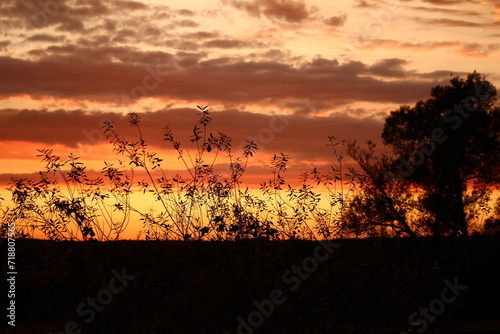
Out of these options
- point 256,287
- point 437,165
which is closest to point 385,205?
point 437,165

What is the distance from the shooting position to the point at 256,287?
8898 mm

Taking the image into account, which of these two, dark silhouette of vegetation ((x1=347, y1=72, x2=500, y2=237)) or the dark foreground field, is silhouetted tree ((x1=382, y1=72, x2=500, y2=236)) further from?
the dark foreground field

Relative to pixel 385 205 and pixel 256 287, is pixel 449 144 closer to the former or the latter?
pixel 385 205

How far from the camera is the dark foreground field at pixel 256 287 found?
8469 millimetres

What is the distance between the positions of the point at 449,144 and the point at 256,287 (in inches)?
706

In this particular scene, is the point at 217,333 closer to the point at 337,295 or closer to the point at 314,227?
the point at 337,295

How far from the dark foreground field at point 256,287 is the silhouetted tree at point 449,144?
1171 cm

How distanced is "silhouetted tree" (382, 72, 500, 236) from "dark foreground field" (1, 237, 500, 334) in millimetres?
11714

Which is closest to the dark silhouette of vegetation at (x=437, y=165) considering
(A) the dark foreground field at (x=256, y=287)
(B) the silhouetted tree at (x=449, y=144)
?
(B) the silhouetted tree at (x=449, y=144)

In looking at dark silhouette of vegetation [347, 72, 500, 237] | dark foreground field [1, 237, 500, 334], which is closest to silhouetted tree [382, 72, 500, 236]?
dark silhouette of vegetation [347, 72, 500, 237]

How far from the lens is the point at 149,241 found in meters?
Result: 12.2

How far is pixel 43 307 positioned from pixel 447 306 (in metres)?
7.04

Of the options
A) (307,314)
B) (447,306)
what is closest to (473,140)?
(447,306)

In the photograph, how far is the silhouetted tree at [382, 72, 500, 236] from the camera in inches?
923
